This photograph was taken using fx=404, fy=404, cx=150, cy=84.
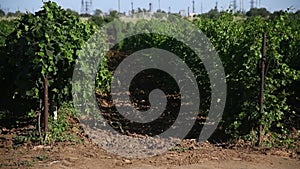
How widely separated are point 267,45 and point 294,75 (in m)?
0.68

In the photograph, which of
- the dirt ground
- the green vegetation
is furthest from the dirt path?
the green vegetation

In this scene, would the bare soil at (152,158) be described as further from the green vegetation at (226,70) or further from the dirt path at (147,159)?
the green vegetation at (226,70)

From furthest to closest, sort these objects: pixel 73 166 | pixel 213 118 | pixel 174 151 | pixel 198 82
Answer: pixel 198 82
pixel 213 118
pixel 174 151
pixel 73 166

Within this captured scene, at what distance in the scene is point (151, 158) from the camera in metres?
6.34

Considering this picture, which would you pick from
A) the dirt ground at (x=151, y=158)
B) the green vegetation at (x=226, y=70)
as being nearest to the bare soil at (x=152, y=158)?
the dirt ground at (x=151, y=158)

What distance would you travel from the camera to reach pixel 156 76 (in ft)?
46.1

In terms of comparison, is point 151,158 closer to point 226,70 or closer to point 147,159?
point 147,159

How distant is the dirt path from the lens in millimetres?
5961

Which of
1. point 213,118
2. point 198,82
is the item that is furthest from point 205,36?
point 213,118

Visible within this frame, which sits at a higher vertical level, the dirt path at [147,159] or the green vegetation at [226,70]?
the green vegetation at [226,70]

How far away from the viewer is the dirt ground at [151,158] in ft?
19.6

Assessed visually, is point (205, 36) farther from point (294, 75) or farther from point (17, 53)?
point (17, 53)

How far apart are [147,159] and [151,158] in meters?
0.08

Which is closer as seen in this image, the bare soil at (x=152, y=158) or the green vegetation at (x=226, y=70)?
the bare soil at (x=152, y=158)
